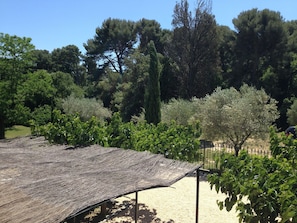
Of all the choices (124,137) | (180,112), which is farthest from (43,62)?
(124,137)

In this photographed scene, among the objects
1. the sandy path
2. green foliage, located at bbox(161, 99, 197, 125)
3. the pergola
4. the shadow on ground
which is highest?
green foliage, located at bbox(161, 99, 197, 125)

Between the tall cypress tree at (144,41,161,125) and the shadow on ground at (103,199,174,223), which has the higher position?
the tall cypress tree at (144,41,161,125)

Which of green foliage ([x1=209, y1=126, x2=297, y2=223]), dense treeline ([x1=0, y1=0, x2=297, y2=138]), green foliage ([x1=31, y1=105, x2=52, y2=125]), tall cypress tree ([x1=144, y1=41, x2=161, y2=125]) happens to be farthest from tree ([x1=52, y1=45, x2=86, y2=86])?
green foliage ([x1=209, y1=126, x2=297, y2=223])

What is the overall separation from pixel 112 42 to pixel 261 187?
4423 cm

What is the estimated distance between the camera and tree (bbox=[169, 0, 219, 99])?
32.1 meters

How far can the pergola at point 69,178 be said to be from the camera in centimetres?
455

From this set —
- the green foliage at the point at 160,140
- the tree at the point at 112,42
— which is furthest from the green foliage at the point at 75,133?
the tree at the point at 112,42

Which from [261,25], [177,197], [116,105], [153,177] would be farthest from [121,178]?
[261,25]

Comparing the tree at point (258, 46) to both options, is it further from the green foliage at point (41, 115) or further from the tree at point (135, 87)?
the green foliage at point (41, 115)

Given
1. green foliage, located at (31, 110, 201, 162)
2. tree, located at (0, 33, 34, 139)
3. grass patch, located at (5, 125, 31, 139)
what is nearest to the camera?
green foliage, located at (31, 110, 201, 162)

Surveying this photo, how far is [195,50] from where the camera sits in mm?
32531

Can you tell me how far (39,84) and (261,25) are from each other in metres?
22.4

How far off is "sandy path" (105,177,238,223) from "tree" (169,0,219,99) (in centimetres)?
2094

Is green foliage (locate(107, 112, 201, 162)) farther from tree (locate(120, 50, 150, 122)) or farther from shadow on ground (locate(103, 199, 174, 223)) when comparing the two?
tree (locate(120, 50, 150, 122))
